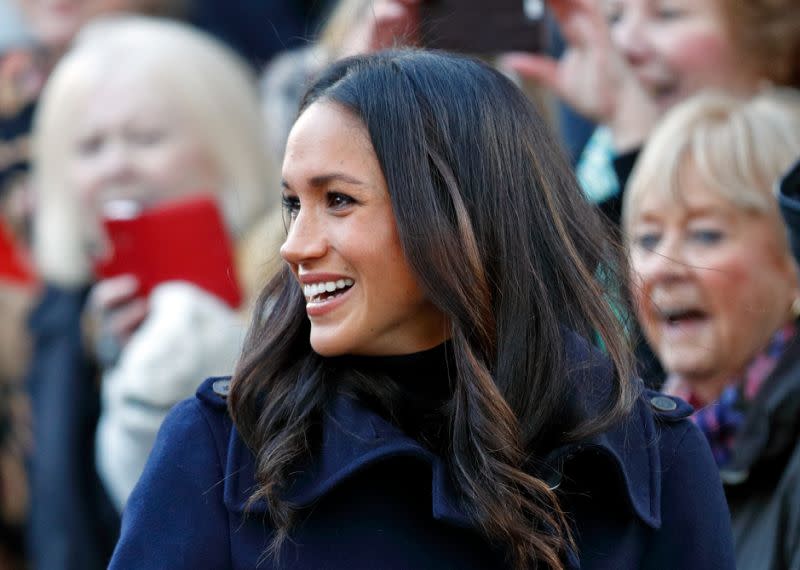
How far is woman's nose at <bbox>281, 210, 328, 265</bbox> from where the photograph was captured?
2414 mm

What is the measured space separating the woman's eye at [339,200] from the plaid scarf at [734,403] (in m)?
1.18

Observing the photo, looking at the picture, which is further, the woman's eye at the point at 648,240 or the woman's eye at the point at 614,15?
the woman's eye at the point at 614,15

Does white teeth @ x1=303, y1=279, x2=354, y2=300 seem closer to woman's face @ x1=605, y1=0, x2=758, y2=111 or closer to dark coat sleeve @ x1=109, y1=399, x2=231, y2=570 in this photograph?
dark coat sleeve @ x1=109, y1=399, x2=231, y2=570


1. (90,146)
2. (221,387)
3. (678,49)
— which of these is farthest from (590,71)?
(221,387)

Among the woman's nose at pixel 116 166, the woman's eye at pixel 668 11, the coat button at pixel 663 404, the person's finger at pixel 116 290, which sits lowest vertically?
the person's finger at pixel 116 290

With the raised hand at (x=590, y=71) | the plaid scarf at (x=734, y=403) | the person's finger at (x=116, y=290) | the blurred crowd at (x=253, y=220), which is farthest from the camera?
the person's finger at (x=116, y=290)

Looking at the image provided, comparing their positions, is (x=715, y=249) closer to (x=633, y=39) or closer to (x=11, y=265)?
(x=633, y=39)

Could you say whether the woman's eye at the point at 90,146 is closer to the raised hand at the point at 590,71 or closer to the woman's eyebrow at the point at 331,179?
the raised hand at the point at 590,71

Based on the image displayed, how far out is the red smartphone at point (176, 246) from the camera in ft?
14.1

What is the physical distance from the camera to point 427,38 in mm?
4031

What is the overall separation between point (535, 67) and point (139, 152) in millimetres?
1347

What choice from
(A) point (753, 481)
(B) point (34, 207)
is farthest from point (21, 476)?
(A) point (753, 481)

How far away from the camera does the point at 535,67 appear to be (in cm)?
433

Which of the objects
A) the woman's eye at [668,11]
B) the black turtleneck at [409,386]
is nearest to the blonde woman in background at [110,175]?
the woman's eye at [668,11]
